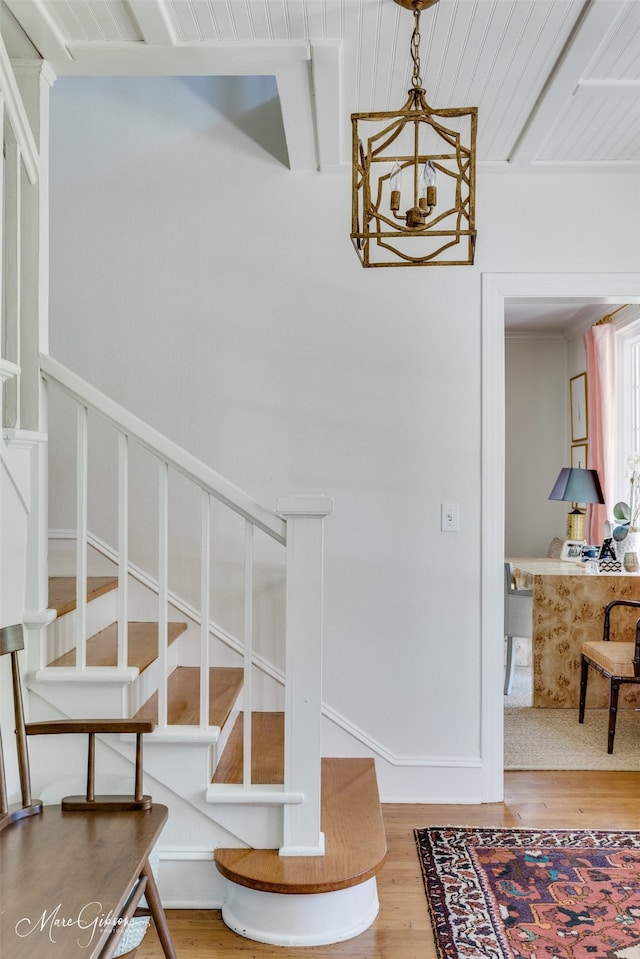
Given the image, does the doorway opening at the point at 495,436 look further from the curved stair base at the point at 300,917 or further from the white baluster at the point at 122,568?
the white baluster at the point at 122,568

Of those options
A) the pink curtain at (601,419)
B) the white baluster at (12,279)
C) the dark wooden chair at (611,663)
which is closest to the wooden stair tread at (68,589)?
the white baluster at (12,279)

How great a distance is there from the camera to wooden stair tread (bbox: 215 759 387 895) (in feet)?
6.16

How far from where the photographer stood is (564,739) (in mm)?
3568

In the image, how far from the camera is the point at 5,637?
186 centimetres

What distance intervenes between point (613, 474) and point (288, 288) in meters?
3.39

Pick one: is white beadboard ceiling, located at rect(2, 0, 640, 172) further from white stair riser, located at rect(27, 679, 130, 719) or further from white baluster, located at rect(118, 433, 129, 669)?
white stair riser, located at rect(27, 679, 130, 719)

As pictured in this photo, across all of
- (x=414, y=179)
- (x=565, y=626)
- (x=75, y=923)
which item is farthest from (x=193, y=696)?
(x=565, y=626)

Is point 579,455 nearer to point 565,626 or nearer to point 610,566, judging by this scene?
point 610,566

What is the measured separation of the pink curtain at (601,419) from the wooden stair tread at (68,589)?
12.5 feet

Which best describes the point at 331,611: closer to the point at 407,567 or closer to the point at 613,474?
the point at 407,567

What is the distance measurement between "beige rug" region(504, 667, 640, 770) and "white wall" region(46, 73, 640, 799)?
652 mm

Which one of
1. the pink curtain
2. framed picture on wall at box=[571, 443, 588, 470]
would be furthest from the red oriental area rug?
framed picture on wall at box=[571, 443, 588, 470]

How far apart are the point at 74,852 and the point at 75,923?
28cm

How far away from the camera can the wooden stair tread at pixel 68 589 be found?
2.25m
